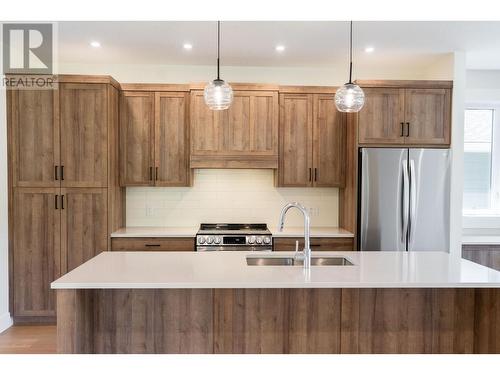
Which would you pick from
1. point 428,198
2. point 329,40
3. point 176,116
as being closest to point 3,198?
point 176,116

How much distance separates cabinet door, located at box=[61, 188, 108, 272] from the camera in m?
4.08

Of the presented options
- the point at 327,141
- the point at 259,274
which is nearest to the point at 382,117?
the point at 327,141

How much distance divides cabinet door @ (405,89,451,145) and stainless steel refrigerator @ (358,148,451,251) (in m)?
0.18

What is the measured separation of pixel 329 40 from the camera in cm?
387

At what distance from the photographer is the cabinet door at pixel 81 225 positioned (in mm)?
4078

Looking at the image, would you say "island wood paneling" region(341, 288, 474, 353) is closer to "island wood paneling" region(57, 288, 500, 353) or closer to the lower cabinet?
"island wood paneling" region(57, 288, 500, 353)

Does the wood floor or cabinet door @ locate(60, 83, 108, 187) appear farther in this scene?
cabinet door @ locate(60, 83, 108, 187)

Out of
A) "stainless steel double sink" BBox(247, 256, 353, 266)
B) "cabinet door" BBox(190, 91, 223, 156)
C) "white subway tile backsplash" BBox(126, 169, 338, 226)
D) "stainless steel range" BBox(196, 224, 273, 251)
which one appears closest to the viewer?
"stainless steel double sink" BBox(247, 256, 353, 266)

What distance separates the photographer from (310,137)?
4.53 metres

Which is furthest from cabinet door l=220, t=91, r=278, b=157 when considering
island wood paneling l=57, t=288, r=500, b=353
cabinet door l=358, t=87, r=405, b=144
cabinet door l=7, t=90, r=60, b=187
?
island wood paneling l=57, t=288, r=500, b=353

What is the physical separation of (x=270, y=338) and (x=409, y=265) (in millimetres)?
1035

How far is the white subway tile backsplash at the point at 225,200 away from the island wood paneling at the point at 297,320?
96.3 inches

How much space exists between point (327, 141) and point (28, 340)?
3585 mm

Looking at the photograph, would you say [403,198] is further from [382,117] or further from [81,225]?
[81,225]
